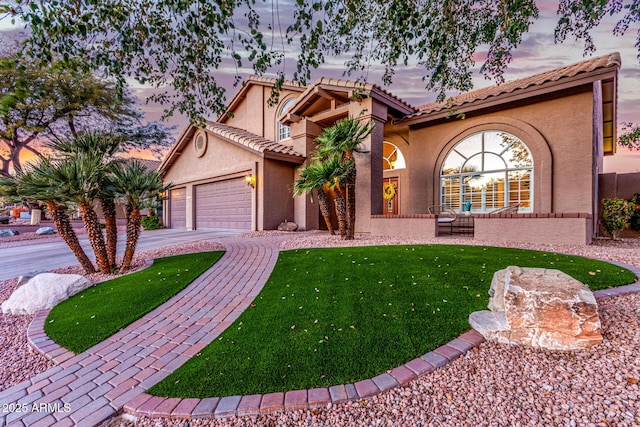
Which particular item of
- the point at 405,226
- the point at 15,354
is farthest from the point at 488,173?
the point at 15,354

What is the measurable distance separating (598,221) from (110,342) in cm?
1347

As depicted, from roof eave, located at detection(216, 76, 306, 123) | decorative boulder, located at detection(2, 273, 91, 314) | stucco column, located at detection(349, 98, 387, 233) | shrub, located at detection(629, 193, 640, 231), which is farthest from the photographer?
roof eave, located at detection(216, 76, 306, 123)

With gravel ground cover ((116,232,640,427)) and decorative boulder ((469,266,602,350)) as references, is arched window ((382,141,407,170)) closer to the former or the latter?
decorative boulder ((469,266,602,350))

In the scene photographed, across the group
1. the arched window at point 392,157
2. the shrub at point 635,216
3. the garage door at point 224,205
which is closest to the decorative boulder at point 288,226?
the garage door at point 224,205

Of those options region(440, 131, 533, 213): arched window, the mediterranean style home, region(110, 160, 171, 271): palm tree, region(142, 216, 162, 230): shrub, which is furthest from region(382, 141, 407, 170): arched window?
region(142, 216, 162, 230): shrub

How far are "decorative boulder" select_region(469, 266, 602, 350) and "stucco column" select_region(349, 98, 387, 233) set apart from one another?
22.4ft

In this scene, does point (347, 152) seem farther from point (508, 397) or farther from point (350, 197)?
point (508, 397)

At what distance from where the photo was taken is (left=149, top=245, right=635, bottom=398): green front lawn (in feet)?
6.93

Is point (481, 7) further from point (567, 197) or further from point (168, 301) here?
point (567, 197)

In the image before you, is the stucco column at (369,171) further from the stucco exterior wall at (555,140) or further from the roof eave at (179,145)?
the roof eave at (179,145)

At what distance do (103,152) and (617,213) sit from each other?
13.2m

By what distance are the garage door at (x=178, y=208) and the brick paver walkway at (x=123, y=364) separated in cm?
1276

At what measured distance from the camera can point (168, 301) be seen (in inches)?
149

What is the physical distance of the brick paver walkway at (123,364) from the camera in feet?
6.41
